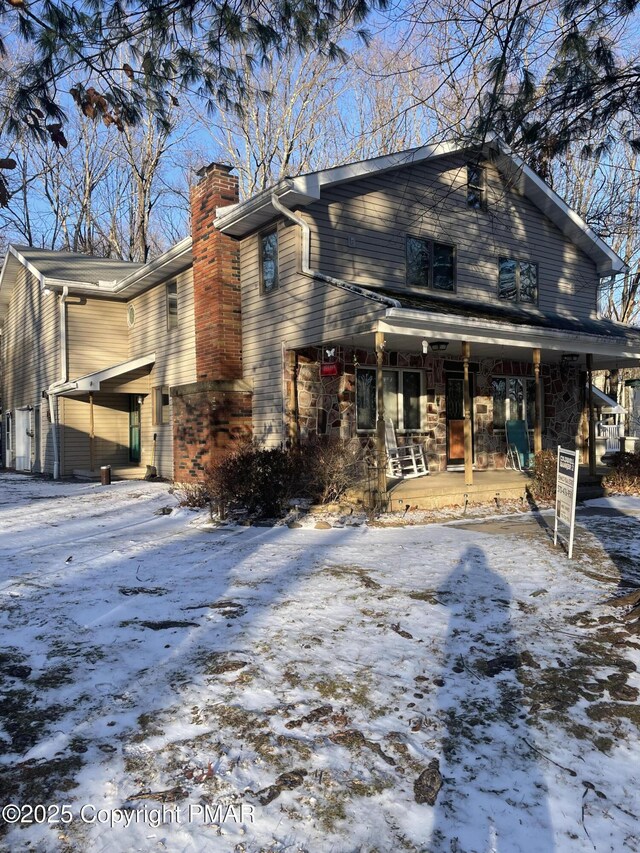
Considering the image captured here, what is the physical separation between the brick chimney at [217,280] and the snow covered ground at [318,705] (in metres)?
6.13

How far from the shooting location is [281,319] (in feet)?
34.0

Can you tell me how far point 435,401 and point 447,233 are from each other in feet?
11.2

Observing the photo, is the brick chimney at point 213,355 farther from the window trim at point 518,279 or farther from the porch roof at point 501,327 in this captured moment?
the window trim at point 518,279

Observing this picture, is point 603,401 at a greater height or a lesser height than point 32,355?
lesser

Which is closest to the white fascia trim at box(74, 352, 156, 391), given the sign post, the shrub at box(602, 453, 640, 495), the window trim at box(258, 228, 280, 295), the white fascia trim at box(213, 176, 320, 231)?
the white fascia trim at box(213, 176, 320, 231)

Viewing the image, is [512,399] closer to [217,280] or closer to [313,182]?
[313,182]

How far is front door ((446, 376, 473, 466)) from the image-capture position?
40.8ft

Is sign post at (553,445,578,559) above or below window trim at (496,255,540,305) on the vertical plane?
below

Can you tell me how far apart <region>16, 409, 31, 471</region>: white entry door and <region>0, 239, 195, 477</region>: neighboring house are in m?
0.62

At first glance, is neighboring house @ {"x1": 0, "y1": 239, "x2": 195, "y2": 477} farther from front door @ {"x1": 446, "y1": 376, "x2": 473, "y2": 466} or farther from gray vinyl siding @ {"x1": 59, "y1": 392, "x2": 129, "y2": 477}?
front door @ {"x1": 446, "y1": 376, "x2": 473, "y2": 466}

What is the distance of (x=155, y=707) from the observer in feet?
10.00

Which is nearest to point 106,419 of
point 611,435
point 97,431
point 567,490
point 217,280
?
point 97,431

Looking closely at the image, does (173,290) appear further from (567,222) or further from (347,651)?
(347,651)

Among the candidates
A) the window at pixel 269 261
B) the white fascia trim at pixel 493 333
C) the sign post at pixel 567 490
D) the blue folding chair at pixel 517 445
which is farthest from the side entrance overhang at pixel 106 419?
the sign post at pixel 567 490
